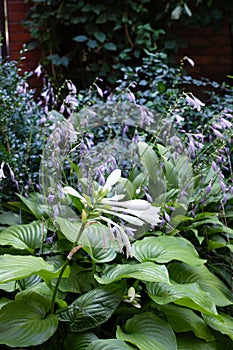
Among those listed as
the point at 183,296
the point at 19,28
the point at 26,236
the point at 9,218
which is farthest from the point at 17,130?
the point at 19,28

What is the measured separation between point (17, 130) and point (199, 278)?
1227 millimetres

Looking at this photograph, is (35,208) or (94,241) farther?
(35,208)

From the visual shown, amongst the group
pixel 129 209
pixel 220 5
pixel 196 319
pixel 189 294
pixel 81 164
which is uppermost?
pixel 220 5

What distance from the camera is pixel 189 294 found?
5.16 feet

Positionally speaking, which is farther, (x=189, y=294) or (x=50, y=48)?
(x=50, y=48)

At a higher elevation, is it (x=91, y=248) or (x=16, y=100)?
(x=16, y=100)

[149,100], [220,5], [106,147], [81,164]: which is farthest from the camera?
[220,5]

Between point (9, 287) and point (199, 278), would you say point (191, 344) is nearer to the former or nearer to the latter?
point (199, 278)

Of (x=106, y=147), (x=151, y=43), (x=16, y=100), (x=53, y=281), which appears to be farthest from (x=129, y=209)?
(x=151, y=43)

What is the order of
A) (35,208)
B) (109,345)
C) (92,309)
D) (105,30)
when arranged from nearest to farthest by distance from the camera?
1. (109,345)
2. (92,309)
3. (35,208)
4. (105,30)

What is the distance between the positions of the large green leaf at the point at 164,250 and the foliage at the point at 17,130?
741 mm

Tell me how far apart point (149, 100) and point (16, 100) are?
910mm

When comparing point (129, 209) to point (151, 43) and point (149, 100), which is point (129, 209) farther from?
point (151, 43)

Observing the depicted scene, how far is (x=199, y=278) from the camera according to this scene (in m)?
1.84
